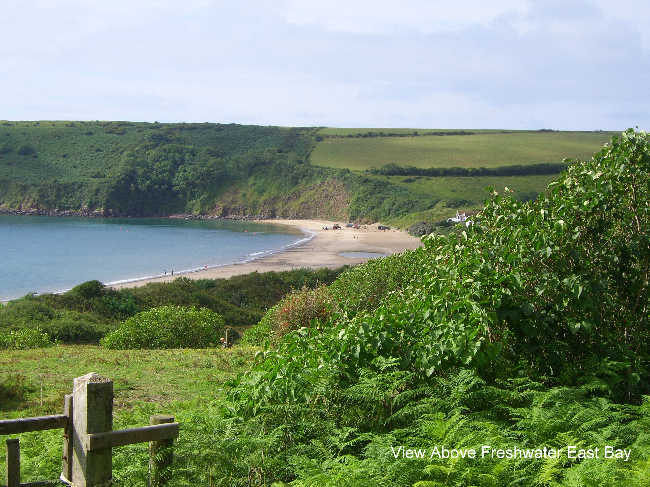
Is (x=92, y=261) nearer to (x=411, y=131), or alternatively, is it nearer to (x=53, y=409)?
(x=53, y=409)

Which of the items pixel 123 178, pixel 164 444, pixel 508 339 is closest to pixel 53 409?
pixel 164 444

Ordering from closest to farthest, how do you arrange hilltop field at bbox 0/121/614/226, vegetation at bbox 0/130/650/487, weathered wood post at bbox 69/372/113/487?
weathered wood post at bbox 69/372/113/487
vegetation at bbox 0/130/650/487
hilltop field at bbox 0/121/614/226

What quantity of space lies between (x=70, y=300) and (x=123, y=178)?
113m

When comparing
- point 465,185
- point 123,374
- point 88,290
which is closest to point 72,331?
point 88,290

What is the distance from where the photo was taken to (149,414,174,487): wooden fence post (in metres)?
3.96

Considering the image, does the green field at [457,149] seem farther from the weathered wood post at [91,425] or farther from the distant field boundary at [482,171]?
the weathered wood post at [91,425]

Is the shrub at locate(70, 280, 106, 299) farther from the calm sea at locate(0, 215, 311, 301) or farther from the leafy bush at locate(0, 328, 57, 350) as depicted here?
the calm sea at locate(0, 215, 311, 301)

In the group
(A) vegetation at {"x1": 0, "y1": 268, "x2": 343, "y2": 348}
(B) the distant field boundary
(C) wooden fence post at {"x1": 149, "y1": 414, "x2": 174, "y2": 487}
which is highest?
(B) the distant field boundary

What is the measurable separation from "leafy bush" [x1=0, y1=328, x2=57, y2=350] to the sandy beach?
2509 centimetres

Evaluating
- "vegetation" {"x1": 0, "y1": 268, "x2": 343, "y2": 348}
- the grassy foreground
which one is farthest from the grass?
"vegetation" {"x1": 0, "y1": 268, "x2": 343, "y2": 348}

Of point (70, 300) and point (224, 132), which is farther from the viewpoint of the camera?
point (224, 132)

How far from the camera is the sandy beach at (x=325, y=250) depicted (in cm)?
5388

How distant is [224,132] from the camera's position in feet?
574

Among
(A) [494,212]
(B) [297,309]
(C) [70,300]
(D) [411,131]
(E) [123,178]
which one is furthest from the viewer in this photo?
(D) [411,131]
